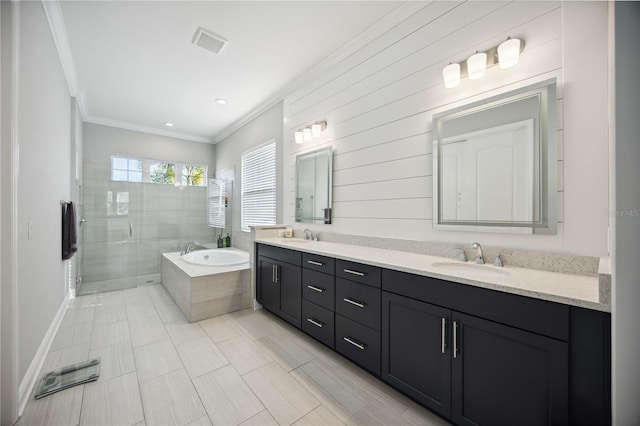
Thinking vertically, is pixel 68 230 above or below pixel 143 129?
below

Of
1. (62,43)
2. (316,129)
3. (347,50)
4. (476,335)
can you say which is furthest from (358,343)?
(62,43)

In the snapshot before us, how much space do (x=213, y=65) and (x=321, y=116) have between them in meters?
1.32

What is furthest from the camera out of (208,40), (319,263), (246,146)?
(246,146)

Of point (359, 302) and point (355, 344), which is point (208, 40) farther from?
point (355, 344)

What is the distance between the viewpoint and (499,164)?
63.5 inches

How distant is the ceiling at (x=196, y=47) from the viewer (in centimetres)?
211

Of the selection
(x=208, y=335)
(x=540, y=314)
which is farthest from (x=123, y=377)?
(x=540, y=314)

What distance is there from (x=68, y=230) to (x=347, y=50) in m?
3.61

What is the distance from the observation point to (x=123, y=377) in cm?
188

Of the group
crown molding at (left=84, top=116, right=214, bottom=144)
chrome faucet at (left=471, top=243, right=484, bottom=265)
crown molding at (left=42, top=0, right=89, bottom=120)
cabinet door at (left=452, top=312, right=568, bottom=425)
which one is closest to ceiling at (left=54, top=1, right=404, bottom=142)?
crown molding at (left=42, top=0, right=89, bottom=120)

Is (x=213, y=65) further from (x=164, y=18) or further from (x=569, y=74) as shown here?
(x=569, y=74)

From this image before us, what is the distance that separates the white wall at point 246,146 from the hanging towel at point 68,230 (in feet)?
6.51

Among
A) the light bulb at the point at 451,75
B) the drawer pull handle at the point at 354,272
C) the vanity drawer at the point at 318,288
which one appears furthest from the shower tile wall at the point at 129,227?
the light bulb at the point at 451,75

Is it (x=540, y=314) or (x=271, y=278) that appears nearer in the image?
(x=540, y=314)
